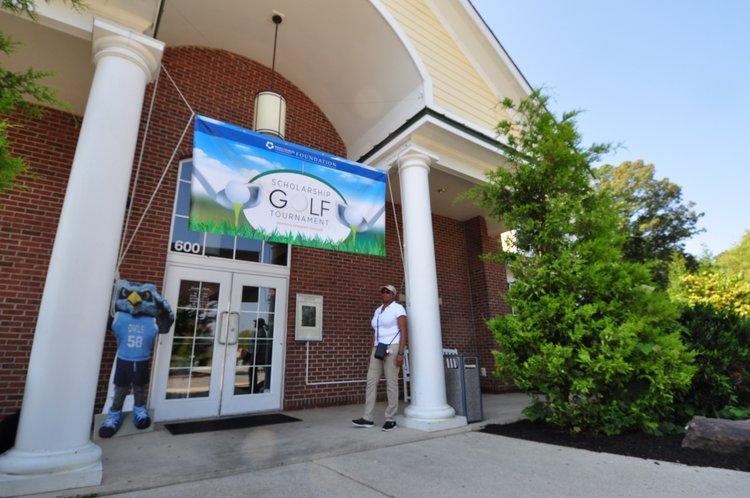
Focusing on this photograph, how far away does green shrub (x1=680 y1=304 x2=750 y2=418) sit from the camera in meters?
4.11

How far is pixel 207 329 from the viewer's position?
5336 millimetres

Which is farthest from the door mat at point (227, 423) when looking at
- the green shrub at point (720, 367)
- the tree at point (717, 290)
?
the tree at point (717, 290)

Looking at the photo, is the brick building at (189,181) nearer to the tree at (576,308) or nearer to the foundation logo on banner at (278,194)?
the foundation logo on banner at (278,194)

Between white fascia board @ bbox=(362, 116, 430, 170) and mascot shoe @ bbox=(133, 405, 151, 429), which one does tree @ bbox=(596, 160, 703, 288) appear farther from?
mascot shoe @ bbox=(133, 405, 151, 429)

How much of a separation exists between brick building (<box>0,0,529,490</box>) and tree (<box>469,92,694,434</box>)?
3.50ft

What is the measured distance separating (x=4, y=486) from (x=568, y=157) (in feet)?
18.8

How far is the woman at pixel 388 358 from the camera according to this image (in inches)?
177

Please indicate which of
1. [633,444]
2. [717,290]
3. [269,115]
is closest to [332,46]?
[269,115]

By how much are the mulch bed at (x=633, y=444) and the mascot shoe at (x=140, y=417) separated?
12.5 ft

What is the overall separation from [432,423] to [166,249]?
4144 mm

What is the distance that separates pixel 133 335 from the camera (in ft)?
13.5

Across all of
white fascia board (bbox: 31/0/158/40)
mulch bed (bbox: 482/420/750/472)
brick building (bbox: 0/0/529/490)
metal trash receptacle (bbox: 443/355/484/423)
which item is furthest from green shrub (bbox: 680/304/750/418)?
white fascia board (bbox: 31/0/158/40)

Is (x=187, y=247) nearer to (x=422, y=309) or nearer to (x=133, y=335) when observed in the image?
(x=133, y=335)

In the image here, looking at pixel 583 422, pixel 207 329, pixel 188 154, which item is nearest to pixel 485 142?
pixel 583 422
